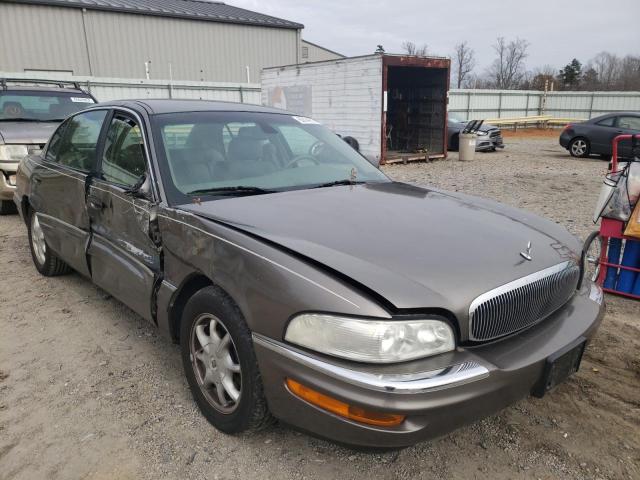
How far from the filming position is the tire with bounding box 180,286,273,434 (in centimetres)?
213

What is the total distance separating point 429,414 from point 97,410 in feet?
6.21

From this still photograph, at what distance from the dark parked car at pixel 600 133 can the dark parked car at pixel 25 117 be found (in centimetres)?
1379

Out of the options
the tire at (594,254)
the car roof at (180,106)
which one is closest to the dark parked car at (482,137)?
the tire at (594,254)

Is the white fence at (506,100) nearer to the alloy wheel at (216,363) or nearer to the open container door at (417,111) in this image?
the open container door at (417,111)

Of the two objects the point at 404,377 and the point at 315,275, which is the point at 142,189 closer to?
the point at 315,275

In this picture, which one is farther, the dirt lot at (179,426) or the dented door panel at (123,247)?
the dented door panel at (123,247)

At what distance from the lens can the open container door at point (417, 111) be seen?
14.4m

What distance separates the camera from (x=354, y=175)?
338 cm

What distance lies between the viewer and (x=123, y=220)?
3.05 meters

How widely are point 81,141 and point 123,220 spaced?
1249 millimetres

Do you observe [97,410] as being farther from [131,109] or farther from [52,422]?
[131,109]

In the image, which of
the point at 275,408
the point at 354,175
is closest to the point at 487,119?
the point at 354,175

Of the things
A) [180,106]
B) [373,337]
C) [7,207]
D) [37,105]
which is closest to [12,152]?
[7,207]

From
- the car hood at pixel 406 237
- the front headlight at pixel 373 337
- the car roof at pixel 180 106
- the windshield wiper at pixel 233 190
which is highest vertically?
the car roof at pixel 180 106
